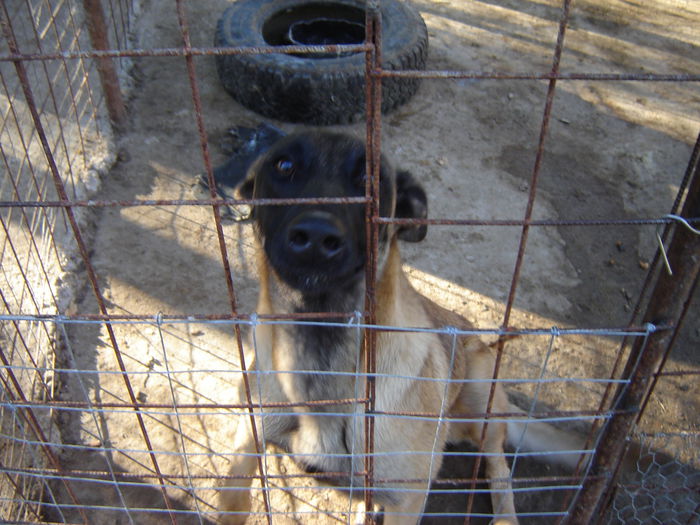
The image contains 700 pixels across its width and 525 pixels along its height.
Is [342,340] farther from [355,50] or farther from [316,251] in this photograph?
[355,50]

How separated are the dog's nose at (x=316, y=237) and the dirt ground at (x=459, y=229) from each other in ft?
1.82

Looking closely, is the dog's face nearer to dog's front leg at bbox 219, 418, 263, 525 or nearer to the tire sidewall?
dog's front leg at bbox 219, 418, 263, 525

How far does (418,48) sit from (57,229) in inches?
130

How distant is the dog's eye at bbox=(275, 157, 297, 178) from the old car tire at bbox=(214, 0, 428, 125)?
9.07 ft

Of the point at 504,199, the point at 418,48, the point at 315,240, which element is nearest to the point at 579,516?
the point at 315,240

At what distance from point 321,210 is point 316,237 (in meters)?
0.11

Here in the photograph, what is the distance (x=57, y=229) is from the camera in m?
3.71

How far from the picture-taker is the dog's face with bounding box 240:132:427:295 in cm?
192

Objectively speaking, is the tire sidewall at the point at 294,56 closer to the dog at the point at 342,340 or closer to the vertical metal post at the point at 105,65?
the vertical metal post at the point at 105,65

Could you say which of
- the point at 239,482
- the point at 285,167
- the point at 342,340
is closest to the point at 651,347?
the point at 342,340

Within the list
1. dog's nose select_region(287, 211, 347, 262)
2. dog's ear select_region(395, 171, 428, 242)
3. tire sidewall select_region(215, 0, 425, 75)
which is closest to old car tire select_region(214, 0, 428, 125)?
tire sidewall select_region(215, 0, 425, 75)

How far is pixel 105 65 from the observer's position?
4441 mm

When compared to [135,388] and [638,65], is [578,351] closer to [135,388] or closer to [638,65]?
[135,388]

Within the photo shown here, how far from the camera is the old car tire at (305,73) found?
4914 mm
